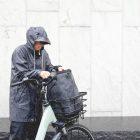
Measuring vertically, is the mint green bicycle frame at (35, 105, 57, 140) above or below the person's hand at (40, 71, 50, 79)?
below

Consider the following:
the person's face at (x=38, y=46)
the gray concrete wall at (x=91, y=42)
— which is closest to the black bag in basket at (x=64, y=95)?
the person's face at (x=38, y=46)

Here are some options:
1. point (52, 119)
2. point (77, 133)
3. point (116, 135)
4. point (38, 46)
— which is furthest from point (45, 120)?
point (116, 135)

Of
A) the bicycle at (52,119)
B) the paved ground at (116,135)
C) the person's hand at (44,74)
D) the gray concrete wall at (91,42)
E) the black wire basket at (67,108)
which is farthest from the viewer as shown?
the gray concrete wall at (91,42)

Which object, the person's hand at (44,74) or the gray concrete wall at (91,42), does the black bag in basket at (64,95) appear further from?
the gray concrete wall at (91,42)

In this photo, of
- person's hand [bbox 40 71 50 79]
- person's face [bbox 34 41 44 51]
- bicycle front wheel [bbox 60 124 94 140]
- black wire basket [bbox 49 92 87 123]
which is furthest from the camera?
bicycle front wheel [bbox 60 124 94 140]

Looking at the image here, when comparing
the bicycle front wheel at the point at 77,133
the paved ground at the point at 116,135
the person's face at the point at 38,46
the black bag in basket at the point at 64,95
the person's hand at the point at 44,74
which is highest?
the person's face at the point at 38,46

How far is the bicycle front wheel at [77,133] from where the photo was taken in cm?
775

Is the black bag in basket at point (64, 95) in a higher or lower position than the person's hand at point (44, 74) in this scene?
lower

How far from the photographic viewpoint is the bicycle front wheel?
775 centimetres

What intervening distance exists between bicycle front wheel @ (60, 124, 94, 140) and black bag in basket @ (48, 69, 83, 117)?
1.22ft

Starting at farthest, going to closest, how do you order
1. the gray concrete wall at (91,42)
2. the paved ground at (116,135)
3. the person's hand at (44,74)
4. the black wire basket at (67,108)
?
the gray concrete wall at (91,42) → the paved ground at (116,135) → the black wire basket at (67,108) → the person's hand at (44,74)

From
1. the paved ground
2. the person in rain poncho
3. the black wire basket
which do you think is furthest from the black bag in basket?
the paved ground

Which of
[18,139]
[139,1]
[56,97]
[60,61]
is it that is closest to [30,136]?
[18,139]

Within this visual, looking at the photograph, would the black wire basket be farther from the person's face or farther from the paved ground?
the paved ground
